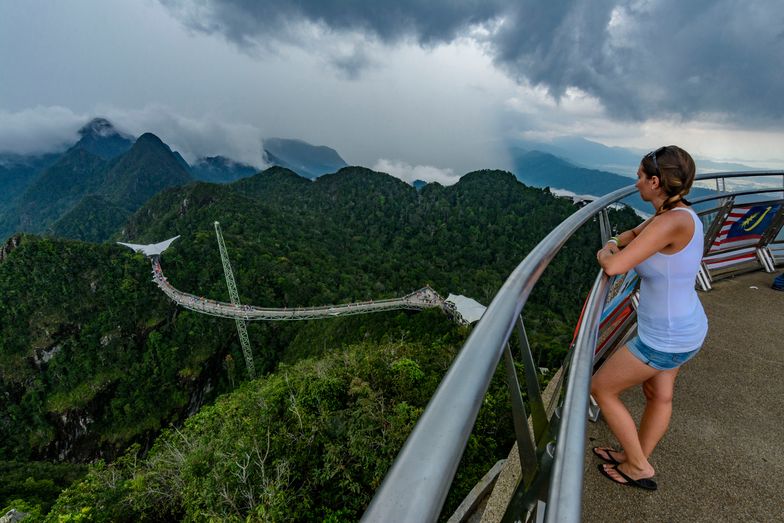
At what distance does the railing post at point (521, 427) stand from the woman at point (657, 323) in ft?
2.12

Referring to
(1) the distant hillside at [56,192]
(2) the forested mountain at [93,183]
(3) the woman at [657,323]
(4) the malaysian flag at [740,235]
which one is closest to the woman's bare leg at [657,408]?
(3) the woman at [657,323]

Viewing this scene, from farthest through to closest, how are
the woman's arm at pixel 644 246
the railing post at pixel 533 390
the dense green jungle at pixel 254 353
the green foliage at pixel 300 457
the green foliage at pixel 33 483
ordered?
the green foliage at pixel 33 483 → the dense green jungle at pixel 254 353 → the green foliage at pixel 300 457 → the woman's arm at pixel 644 246 → the railing post at pixel 533 390

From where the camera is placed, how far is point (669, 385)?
1405mm

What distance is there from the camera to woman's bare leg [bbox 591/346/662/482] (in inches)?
53.6

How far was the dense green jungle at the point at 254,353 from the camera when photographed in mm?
4898

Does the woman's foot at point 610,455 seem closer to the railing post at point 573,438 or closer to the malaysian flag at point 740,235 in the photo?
the railing post at point 573,438

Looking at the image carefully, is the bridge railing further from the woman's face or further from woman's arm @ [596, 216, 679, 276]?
the woman's face

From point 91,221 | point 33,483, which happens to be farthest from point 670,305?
point 91,221

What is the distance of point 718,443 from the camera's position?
168 cm

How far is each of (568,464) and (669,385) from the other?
3.63ft

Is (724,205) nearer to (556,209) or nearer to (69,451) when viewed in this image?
(69,451)

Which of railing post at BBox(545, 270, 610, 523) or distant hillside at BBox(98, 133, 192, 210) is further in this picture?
distant hillside at BBox(98, 133, 192, 210)

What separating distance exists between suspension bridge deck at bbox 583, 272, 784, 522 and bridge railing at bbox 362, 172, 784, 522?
0.74 m

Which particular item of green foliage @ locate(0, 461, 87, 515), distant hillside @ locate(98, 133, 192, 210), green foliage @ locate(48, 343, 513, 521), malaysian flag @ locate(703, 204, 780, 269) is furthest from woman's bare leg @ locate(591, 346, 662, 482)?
distant hillside @ locate(98, 133, 192, 210)
